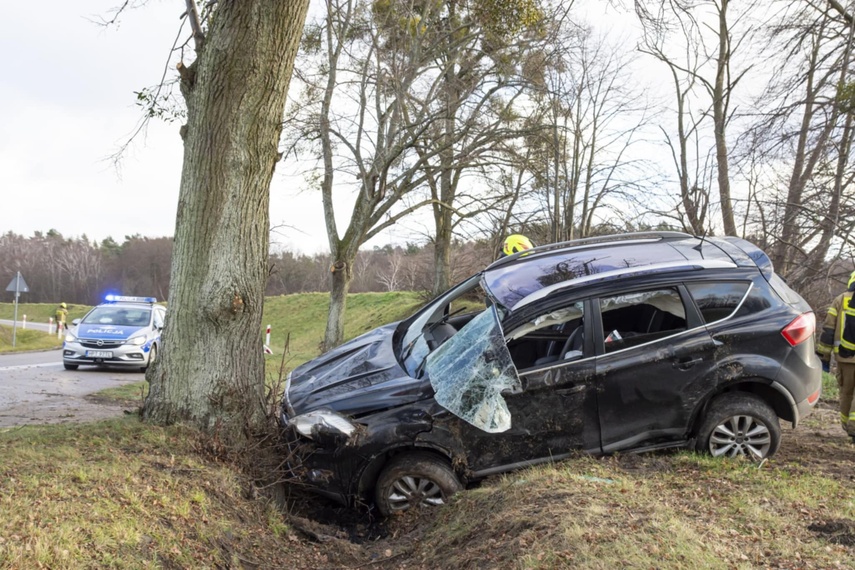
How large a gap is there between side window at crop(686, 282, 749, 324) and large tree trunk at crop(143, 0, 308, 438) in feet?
12.2

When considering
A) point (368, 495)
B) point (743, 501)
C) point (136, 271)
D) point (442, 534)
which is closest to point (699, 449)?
point (743, 501)

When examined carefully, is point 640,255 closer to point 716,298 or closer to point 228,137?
point 716,298

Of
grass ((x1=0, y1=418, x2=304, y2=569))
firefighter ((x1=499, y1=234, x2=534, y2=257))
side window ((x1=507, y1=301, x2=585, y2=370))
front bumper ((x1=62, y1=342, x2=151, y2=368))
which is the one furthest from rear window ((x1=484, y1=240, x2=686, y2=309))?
front bumper ((x1=62, y1=342, x2=151, y2=368))

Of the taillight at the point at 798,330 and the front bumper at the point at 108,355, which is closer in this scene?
the taillight at the point at 798,330

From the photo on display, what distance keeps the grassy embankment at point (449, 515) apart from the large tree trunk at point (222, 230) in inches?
15.6

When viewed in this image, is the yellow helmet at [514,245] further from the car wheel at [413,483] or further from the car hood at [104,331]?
the car hood at [104,331]

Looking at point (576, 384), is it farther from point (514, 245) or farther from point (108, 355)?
point (108, 355)

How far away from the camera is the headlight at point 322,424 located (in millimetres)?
4863

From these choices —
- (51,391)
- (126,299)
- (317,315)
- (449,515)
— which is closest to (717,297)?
(449,515)

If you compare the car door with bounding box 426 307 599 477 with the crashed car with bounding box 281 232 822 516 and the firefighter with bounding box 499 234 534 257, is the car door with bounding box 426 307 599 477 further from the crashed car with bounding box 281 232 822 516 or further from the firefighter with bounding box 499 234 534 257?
the firefighter with bounding box 499 234 534 257

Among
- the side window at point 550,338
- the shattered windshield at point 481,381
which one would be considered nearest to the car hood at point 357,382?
the shattered windshield at point 481,381

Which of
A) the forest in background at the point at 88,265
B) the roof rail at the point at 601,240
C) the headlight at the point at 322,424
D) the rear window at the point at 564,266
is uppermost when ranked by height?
the forest in background at the point at 88,265

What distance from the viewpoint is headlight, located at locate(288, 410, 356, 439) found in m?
4.86

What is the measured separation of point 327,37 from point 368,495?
12327mm
